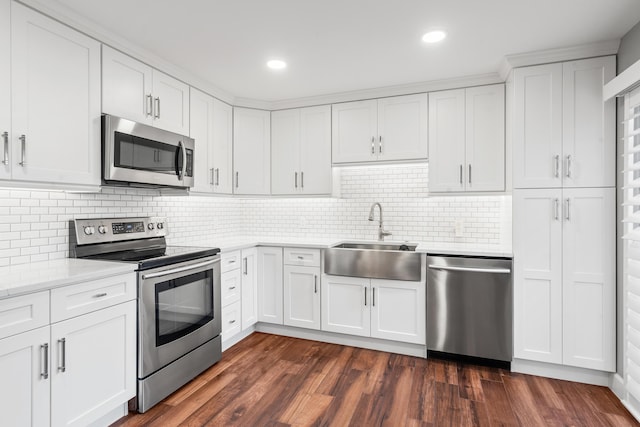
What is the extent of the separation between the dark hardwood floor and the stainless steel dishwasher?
0.57 feet

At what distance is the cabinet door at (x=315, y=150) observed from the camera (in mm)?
3758

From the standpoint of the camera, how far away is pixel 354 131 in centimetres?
363

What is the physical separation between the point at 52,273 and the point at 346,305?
2.25m

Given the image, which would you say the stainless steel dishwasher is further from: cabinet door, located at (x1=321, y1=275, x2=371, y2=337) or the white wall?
cabinet door, located at (x1=321, y1=275, x2=371, y2=337)

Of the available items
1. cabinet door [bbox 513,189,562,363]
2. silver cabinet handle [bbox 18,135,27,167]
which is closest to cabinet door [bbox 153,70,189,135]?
silver cabinet handle [bbox 18,135,27,167]

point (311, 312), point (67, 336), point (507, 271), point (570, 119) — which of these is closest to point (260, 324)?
point (311, 312)

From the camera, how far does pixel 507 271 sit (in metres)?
2.81

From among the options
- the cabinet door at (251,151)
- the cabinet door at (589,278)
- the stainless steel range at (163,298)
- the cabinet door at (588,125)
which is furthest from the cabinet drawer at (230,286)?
the cabinet door at (588,125)

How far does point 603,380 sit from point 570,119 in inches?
74.9

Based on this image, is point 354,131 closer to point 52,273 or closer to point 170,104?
point 170,104

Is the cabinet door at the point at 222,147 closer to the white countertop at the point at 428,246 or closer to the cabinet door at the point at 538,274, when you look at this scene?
the white countertop at the point at 428,246

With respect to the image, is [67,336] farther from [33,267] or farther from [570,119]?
[570,119]

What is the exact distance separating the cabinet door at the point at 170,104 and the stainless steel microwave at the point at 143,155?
0.43ft

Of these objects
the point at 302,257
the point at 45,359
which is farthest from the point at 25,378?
the point at 302,257
